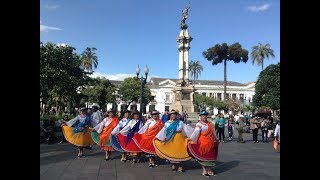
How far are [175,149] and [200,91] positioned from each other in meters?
A: 107

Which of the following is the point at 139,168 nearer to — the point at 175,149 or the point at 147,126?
the point at 175,149

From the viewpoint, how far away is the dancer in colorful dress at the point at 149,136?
1175 centimetres

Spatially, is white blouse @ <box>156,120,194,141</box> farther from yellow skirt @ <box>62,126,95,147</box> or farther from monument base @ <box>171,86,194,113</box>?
monument base @ <box>171,86,194,113</box>

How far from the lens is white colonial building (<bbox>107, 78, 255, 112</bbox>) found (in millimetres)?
110375

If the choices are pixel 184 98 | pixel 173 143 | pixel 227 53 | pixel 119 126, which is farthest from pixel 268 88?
pixel 173 143

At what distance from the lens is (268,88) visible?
2207 inches

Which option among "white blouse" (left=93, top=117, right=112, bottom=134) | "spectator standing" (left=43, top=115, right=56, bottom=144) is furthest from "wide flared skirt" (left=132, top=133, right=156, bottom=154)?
"spectator standing" (left=43, top=115, right=56, bottom=144)

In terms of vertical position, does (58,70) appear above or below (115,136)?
above

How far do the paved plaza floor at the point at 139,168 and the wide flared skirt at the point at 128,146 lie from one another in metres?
0.46

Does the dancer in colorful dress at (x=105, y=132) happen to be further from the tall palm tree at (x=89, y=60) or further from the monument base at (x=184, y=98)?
the tall palm tree at (x=89, y=60)

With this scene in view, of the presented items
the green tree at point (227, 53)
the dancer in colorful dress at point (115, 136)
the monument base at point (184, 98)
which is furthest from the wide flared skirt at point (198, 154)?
the green tree at point (227, 53)

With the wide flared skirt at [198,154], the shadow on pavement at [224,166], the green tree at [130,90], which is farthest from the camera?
the green tree at [130,90]
